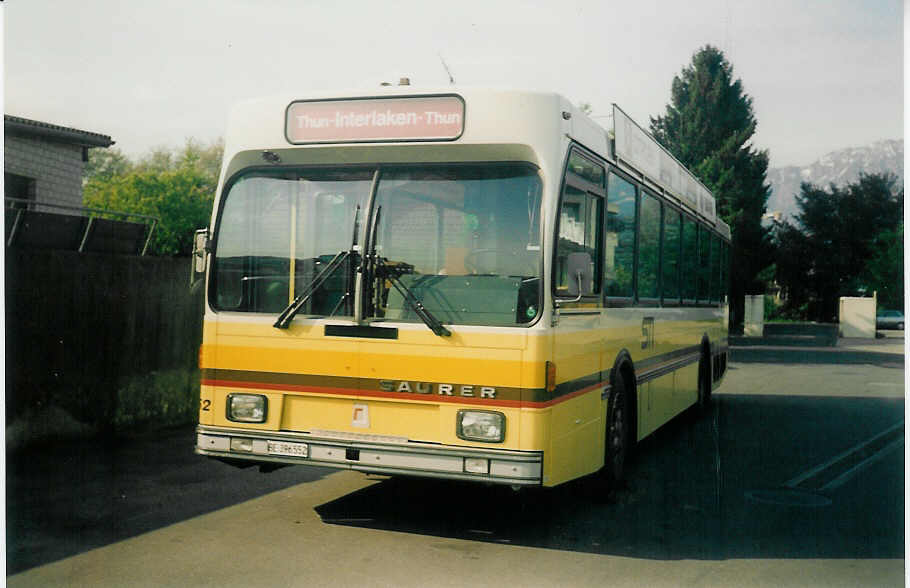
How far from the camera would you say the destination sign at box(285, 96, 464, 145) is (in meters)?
6.23

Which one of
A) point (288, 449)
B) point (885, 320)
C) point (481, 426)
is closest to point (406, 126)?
point (481, 426)

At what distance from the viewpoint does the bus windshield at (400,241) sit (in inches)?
239

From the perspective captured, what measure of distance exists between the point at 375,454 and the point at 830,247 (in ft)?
114

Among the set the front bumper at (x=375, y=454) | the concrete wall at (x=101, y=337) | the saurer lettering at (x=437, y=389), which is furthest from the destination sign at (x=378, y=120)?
the concrete wall at (x=101, y=337)

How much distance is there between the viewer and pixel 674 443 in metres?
11.0

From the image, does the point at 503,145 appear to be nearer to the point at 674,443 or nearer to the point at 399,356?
the point at 399,356

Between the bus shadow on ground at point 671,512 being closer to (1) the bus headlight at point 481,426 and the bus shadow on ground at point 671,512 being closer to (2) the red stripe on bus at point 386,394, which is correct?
(1) the bus headlight at point 481,426

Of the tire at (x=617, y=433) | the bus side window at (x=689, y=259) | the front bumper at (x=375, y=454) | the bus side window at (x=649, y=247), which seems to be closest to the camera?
the front bumper at (x=375, y=454)

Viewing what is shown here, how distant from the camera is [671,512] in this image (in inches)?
288

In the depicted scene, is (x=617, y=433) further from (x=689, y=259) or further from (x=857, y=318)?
(x=857, y=318)

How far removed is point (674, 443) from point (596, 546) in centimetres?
501

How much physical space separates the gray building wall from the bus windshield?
46.8 ft

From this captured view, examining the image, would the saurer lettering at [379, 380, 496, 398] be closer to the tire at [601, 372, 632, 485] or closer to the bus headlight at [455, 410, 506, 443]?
the bus headlight at [455, 410, 506, 443]

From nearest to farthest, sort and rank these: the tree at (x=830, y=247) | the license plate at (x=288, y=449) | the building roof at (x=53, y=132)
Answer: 1. the license plate at (x=288, y=449)
2. the building roof at (x=53, y=132)
3. the tree at (x=830, y=247)
